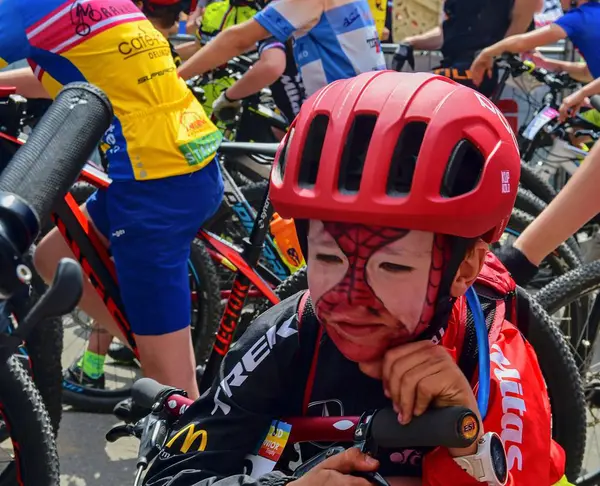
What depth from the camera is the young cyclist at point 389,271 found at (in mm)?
1416

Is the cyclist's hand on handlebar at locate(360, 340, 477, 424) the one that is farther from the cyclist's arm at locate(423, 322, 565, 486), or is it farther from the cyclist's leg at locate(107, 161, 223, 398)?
the cyclist's leg at locate(107, 161, 223, 398)

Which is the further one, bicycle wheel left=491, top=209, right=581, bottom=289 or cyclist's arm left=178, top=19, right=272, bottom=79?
bicycle wheel left=491, top=209, right=581, bottom=289

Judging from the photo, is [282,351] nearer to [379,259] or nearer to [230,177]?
[379,259]

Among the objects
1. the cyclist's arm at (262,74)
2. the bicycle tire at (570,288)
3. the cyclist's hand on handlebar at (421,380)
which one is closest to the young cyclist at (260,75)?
the cyclist's arm at (262,74)

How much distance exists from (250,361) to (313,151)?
412 millimetres

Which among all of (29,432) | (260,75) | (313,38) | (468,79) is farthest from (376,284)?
(468,79)

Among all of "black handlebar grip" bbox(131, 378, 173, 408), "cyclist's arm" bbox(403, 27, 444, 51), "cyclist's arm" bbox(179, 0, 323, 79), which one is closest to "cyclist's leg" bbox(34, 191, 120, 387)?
"cyclist's arm" bbox(179, 0, 323, 79)

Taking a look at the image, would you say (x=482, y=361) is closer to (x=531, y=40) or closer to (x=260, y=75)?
(x=260, y=75)

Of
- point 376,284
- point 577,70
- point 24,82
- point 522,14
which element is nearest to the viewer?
point 376,284

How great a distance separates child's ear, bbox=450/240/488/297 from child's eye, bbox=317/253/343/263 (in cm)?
20

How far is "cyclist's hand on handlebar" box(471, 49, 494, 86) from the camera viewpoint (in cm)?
570

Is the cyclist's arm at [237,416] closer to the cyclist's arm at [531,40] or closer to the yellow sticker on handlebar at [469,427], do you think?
the yellow sticker on handlebar at [469,427]

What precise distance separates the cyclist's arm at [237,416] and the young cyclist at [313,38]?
2.26m

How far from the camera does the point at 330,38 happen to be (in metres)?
4.26
